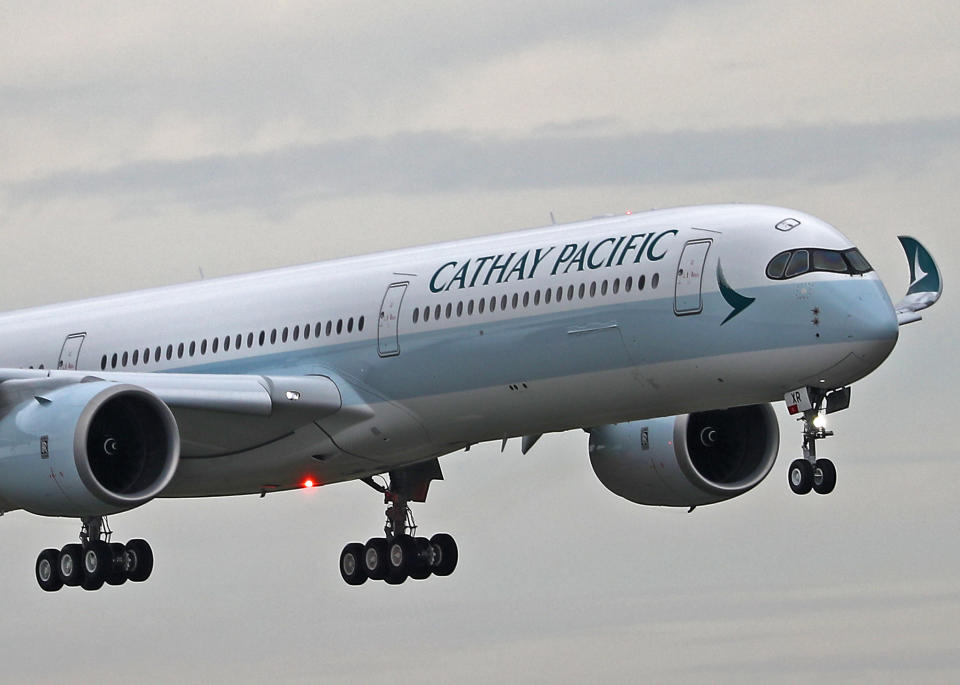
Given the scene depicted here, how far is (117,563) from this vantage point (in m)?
46.9

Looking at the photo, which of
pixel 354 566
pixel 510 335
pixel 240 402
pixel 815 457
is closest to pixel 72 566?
pixel 354 566

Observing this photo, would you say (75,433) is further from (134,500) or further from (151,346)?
(151,346)

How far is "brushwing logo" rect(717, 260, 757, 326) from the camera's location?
127 feet

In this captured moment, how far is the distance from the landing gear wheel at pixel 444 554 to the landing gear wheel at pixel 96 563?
5986 mm

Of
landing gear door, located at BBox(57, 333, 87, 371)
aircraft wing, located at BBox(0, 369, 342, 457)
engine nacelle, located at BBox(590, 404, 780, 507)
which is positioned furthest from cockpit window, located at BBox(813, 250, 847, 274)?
landing gear door, located at BBox(57, 333, 87, 371)

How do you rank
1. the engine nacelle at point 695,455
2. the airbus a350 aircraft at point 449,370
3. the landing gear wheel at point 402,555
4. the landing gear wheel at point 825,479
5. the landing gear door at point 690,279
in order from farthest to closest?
the landing gear wheel at point 402,555
the engine nacelle at point 695,455
the landing gear door at point 690,279
the airbus a350 aircraft at point 449,370
the landing gear wheel at point 825,479

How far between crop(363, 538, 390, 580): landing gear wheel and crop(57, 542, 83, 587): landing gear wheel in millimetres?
5243

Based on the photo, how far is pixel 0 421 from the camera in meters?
41.0

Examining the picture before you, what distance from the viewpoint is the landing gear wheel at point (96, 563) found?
4662 centimetres

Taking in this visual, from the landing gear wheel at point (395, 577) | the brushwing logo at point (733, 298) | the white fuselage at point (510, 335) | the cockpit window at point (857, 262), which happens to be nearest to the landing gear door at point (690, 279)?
the white fuselage at point (510, 335)

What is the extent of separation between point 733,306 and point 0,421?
1184 cm

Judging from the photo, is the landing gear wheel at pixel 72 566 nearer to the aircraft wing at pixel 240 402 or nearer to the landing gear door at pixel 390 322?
the aircraft wing at pixel 240 402

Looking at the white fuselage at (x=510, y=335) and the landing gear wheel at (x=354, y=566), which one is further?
the landing gear wheel at (x=354, y=566)

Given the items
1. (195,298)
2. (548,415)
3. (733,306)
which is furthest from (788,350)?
(195,298)
